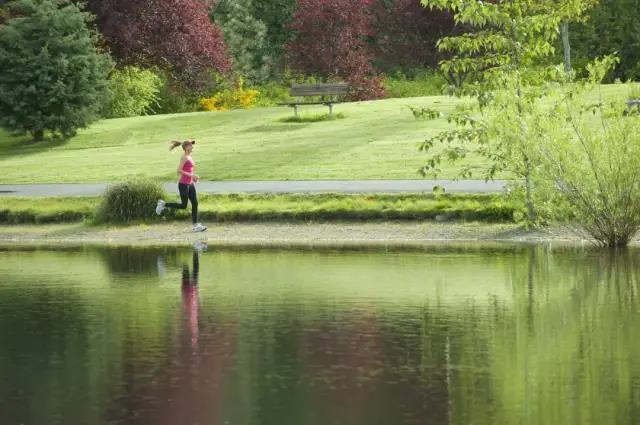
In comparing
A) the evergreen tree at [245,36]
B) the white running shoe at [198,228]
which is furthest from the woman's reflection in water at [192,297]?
the evergreen tree at [245,36]

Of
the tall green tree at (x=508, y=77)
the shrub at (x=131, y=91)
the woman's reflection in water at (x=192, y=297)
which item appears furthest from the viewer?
the shrub at (x=131, y=91)

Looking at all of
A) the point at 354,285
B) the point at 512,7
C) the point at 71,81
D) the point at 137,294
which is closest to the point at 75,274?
the point at 137,294

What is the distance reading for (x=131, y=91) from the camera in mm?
57406

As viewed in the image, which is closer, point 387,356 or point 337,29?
point 387,356

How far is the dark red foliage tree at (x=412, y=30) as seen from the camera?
59.6 m

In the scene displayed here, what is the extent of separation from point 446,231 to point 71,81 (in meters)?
20.9

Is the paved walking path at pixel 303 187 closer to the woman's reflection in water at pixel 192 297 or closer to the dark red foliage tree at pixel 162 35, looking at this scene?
the woman's reflection in water at pixel 192 297

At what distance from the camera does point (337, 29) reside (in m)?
60.2

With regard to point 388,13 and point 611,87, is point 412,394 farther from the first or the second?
point 388,13

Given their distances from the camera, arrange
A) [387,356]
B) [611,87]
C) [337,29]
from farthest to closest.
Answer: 1. [337,29]
2. [611,87]
3. [387,356]

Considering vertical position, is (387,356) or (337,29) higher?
(337,29)

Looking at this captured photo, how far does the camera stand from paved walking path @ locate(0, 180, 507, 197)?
1218 inches

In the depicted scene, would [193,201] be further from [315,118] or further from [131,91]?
[131,91]

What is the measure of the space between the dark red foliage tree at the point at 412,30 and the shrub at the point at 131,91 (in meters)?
9.66
